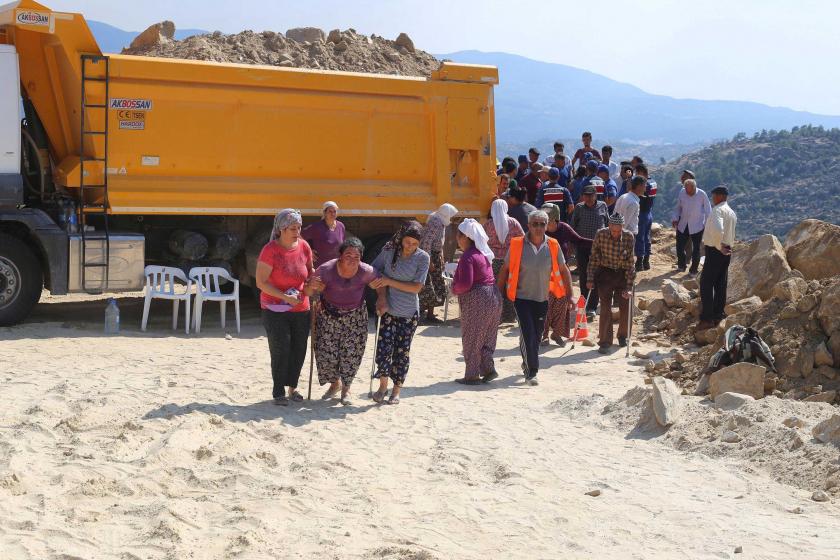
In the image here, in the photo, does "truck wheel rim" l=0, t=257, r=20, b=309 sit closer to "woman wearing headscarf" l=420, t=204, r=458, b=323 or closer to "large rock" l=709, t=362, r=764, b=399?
"woman wearing headscarf" l=420, t=204, r=458, b=323

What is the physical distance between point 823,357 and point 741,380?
1028mm

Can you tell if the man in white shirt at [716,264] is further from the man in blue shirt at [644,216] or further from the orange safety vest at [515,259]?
the man in blue shirt at [644,216]

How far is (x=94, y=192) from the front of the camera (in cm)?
1155

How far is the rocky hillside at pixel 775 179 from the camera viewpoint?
39.5 m

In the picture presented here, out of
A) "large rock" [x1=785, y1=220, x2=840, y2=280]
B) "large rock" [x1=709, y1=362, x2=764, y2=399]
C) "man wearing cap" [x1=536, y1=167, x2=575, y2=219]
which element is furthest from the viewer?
"man wearing cap" [x1=536, y1=167, x2=575, y2=219]

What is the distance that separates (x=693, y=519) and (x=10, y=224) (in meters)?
8.05

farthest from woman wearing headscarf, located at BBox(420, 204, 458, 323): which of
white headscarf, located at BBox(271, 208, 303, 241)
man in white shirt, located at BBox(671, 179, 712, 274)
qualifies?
man in white shirt, located at BBox(671, 179, 712, 274)

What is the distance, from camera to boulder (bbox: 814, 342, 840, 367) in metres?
9.30

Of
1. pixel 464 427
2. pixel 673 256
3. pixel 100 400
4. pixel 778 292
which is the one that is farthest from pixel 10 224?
pixel 673 256

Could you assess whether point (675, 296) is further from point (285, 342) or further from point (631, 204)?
point (285, 342)

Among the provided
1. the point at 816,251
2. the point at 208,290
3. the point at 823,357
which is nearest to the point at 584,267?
the point at 816,251

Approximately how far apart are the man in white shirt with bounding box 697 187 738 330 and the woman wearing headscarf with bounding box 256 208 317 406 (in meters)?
5.49

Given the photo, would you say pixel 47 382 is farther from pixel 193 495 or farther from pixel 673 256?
pixel 673 256

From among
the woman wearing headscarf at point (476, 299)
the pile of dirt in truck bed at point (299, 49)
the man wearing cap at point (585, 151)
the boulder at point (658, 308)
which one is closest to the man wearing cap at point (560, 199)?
the boulder at point (658, 308)
